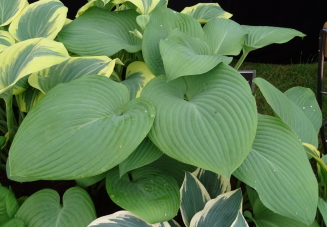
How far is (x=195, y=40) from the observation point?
84cm

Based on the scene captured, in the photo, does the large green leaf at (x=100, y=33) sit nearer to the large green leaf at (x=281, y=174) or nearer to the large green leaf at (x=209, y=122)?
the large green leaf at (x=209, y=122)

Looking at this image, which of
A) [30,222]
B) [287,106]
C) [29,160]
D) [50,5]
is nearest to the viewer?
[29,160]

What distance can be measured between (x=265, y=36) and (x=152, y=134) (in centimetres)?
49

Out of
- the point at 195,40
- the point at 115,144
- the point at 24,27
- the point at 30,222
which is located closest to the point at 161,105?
the point at 115,144

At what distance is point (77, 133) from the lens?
621 millimetres

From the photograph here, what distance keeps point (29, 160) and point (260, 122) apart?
1.56 ft

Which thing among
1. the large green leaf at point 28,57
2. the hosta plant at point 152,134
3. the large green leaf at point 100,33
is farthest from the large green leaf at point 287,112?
the large green leaf at point 28,57

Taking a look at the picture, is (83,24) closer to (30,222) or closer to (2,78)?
(2,78)

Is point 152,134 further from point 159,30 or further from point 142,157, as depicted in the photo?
point 159,30

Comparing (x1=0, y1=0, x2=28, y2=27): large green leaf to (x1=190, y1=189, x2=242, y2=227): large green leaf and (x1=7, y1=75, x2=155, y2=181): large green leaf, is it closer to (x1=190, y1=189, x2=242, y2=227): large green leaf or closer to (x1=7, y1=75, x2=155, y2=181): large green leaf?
(x1=7, y1=75, x2=155, y2=181): large green leaf

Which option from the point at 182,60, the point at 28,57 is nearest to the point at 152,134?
the point at 182,60

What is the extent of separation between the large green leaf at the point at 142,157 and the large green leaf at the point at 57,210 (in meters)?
0.14

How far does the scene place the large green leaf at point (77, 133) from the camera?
59cm

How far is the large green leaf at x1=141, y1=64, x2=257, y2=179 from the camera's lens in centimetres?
61
